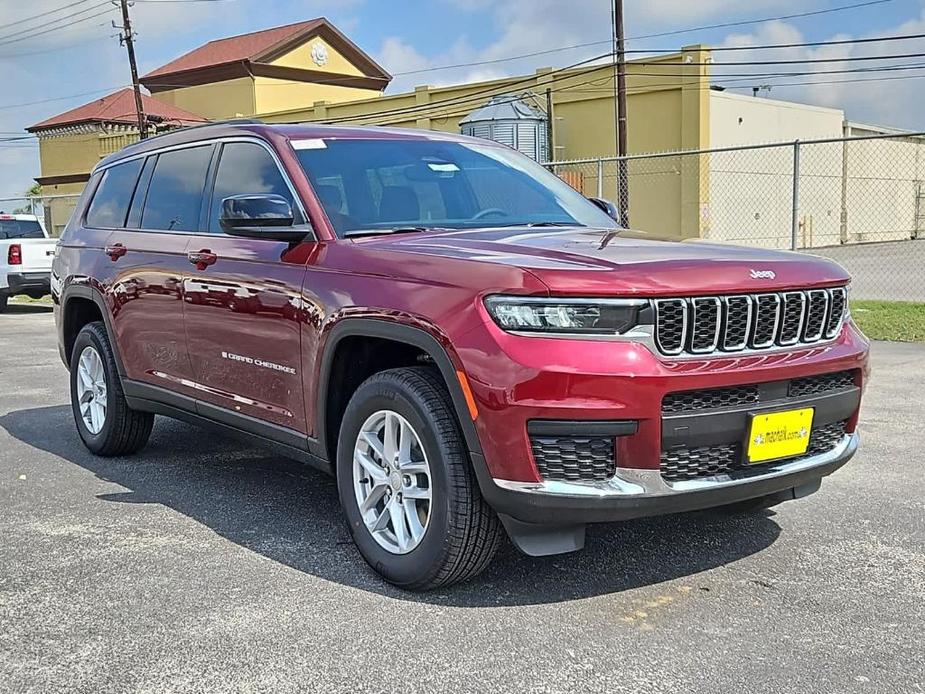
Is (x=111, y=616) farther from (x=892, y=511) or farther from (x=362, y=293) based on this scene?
(x=892, y=511)

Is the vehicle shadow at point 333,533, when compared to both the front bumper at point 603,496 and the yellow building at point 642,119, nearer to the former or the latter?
the front bumper at point 603,496

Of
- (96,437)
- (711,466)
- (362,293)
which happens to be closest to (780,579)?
(711,466)

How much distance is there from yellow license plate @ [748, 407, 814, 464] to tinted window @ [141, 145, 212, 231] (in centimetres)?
307

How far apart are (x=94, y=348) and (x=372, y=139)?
→ 2425 mm

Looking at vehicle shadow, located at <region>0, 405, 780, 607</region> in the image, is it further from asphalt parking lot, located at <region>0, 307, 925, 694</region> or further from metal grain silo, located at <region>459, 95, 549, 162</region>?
metal grain silo, located at <region>459, 95, 549, 162</region>

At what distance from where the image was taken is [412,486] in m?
3.88

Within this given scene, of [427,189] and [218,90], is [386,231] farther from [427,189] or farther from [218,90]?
[218,90]

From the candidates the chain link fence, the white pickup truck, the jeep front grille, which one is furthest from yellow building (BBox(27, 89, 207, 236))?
the jeep front grille

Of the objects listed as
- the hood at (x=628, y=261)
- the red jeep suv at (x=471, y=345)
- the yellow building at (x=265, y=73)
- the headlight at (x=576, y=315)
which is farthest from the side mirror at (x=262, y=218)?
the yellow building at (x=265, y=73)

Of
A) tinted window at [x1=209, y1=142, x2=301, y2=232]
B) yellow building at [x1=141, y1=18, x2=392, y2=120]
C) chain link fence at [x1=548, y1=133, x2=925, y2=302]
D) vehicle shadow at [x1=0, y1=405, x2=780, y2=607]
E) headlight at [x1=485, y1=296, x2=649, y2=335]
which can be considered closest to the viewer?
headlight at [x1=485, y1=296, x2=649, y2=335]

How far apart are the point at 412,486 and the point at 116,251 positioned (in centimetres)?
294

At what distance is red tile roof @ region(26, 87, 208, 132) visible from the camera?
44562 millimetres

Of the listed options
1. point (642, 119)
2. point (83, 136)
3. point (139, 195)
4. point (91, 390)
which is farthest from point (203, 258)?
point (83, 136)

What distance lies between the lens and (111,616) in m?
3.69
